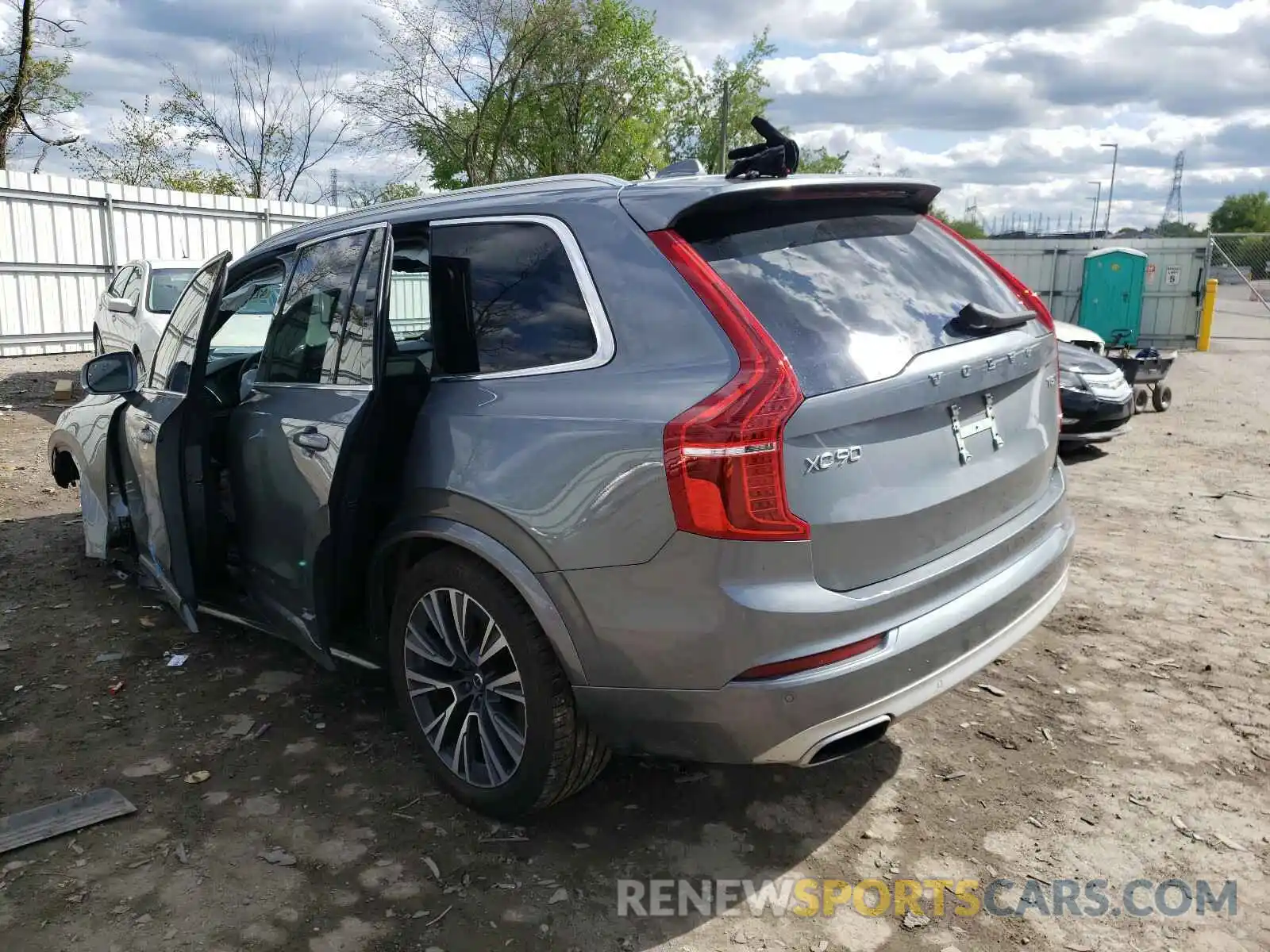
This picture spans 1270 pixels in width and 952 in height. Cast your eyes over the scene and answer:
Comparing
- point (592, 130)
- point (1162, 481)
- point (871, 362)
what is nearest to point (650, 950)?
point (871, 362)

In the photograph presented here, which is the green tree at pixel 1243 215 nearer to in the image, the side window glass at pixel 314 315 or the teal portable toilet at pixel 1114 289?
the teal portable toilet at pixel 1114 289

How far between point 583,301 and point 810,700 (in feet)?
4.10

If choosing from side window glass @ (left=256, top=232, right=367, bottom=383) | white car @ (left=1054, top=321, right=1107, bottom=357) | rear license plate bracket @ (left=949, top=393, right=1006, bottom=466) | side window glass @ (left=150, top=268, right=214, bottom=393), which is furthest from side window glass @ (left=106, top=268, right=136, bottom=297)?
rear license plate bracket @ (left=949, top=393, right=1006, bottom=466)

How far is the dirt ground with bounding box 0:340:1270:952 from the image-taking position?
2.64m

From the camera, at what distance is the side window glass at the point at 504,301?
9.29ft

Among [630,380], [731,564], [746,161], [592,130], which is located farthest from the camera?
[592,130]

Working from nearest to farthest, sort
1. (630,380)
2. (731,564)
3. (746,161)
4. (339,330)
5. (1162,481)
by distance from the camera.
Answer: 1. (731,564)
2. (630,380)
3. (746,161)
4. (339,330)
5. (1162,481)

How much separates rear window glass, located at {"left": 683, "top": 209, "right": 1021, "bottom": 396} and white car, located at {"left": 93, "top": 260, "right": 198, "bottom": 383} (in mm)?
8347

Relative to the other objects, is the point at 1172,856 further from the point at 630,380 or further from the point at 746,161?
the point at 746,161

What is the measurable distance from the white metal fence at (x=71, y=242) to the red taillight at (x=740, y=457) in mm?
13349

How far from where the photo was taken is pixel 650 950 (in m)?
2.55

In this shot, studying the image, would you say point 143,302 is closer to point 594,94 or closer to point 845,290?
point 845,290

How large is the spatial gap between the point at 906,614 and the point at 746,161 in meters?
1.35

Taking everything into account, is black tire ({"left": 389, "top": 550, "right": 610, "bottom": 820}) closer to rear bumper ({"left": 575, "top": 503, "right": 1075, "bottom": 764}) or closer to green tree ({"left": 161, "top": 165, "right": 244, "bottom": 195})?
rear bumper ({"left": 575, "top": 503, "right": 1075, "bottom": 764})
